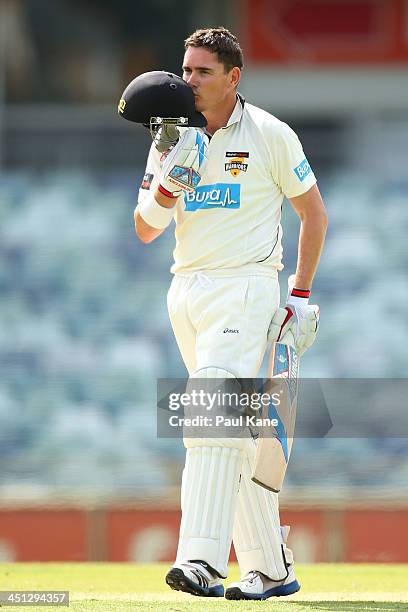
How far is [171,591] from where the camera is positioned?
11.9 ft

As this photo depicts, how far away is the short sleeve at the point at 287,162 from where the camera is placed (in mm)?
3326

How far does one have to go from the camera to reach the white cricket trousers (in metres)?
3.10

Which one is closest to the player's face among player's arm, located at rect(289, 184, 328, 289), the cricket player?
the cricket player

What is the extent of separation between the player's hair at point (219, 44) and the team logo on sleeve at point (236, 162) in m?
0.23

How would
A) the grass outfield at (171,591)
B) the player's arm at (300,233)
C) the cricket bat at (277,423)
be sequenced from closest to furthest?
the grass outfield at (171,591), the cricket bat at (277,423), the player's arm at (300,233)

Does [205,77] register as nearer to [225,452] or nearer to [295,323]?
[295,323]

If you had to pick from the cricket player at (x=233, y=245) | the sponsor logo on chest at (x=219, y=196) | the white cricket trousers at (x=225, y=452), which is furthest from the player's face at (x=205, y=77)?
the white cricket trousers at (x=225, y=452)

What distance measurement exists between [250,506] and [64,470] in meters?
2.90

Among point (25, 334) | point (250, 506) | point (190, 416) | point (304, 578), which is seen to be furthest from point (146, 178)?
point (25, 334)

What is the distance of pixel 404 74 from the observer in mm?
9148

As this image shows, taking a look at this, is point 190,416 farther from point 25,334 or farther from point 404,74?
A: point 404,74

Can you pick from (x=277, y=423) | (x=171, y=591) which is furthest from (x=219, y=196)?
(x=171, y=591)

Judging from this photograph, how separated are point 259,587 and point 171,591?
437 millimetres

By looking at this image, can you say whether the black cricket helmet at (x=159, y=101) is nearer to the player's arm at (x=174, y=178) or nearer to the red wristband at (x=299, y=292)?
the player's arm at (x=174, y=178)
